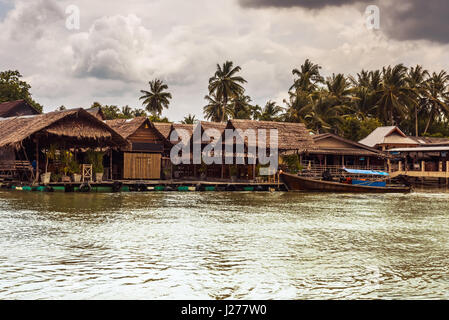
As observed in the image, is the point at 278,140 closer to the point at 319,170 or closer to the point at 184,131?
the point at 319,170

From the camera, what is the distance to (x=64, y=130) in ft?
82.8

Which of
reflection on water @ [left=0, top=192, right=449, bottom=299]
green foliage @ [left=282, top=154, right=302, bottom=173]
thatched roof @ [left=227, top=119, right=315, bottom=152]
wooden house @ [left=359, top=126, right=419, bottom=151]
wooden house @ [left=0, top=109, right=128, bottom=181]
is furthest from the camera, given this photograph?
wooden house @ [left=359, top=126, right=419, bottom=151]

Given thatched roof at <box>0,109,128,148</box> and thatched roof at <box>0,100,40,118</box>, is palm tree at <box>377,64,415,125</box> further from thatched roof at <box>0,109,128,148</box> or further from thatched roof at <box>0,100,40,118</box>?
thatched roof at <box>0,100,40,118</box>

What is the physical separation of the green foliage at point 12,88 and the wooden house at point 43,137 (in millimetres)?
22244

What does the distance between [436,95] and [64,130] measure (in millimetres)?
44618

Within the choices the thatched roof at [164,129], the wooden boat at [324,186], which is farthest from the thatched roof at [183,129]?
the wooden boat at [324,186]

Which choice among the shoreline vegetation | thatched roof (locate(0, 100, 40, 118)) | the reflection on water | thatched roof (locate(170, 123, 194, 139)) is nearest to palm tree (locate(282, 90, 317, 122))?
the shoreline vegetation

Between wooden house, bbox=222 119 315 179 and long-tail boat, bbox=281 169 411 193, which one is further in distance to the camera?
wooden house, bbox=222 119 315 179

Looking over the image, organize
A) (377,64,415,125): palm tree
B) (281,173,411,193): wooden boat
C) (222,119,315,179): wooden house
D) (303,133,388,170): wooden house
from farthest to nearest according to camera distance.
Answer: (377,64,415,125): palm tree, (303,133,388,170): wooden house, (222,119,315,179): wooden house, (281,173,411,193): wooden boat

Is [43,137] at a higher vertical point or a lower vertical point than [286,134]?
lower

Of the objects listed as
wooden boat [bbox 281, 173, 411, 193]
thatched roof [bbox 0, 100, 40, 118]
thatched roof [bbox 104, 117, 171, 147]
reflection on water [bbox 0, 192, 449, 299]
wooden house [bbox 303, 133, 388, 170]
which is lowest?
reflection on water [bbox 0, 192, 449, 299]

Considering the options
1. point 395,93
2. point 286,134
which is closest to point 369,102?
point 395,93

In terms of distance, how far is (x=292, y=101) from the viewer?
5322 cm

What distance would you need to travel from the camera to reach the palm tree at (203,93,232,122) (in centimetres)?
5441
